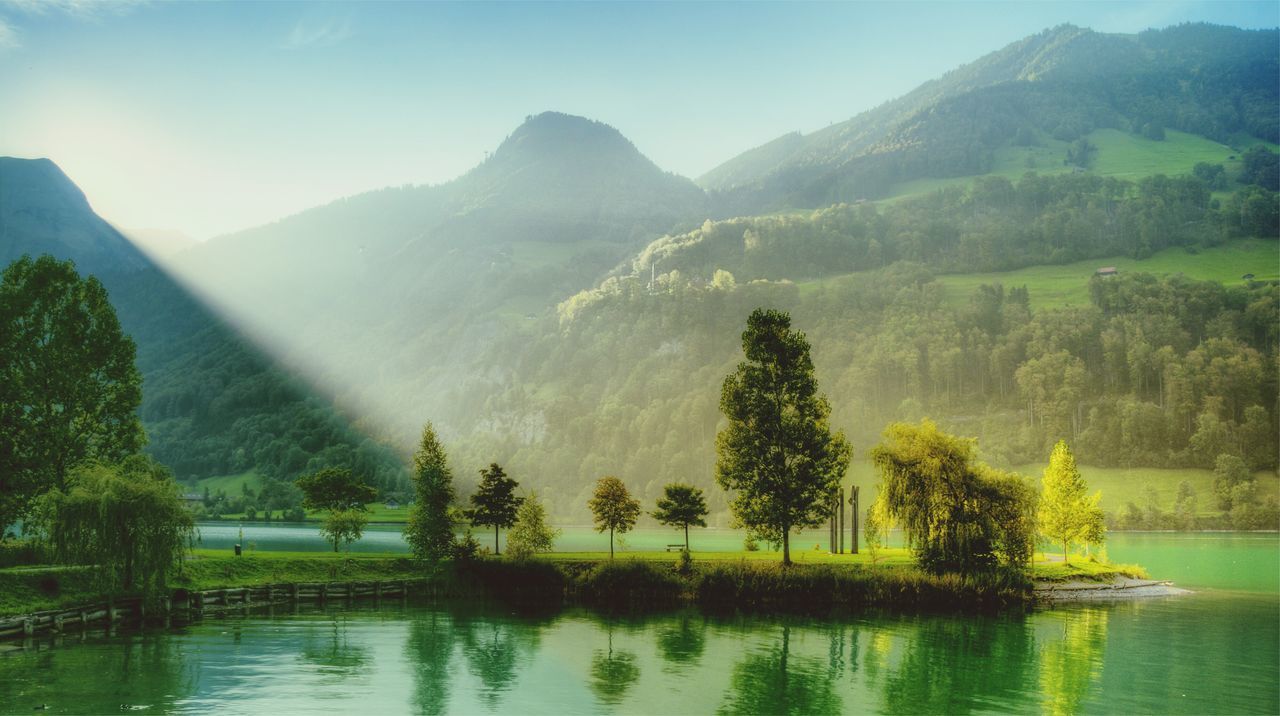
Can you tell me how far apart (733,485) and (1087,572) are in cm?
3162

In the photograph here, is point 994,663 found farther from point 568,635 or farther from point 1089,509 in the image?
point 1089,509

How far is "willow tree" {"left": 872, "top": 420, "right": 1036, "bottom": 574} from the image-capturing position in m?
66.5

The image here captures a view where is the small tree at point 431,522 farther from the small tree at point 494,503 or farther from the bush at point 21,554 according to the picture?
the bush at point 21,554

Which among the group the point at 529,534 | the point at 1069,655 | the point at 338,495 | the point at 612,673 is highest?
the point at 338,495

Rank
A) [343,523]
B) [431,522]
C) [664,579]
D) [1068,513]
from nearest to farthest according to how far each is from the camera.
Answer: [664,579] < [431,522] < [1068,513] < [343,523]

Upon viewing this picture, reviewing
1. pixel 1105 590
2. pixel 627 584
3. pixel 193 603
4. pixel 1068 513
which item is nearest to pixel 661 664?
pixel 627 584

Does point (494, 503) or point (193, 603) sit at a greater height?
point (494, 503)

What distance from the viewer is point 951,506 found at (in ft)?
218

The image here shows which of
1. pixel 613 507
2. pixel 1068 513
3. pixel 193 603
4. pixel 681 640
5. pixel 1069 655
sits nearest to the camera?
pixel 1069 655

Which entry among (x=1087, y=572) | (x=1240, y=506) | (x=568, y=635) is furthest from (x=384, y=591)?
(x=1240, y=506)

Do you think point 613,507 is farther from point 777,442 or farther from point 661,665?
point 661,665

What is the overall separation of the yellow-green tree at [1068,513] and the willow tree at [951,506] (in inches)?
598

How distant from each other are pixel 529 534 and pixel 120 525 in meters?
30.6

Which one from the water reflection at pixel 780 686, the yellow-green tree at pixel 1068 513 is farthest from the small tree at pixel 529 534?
the yellow-green tree at pixel 1068 513
